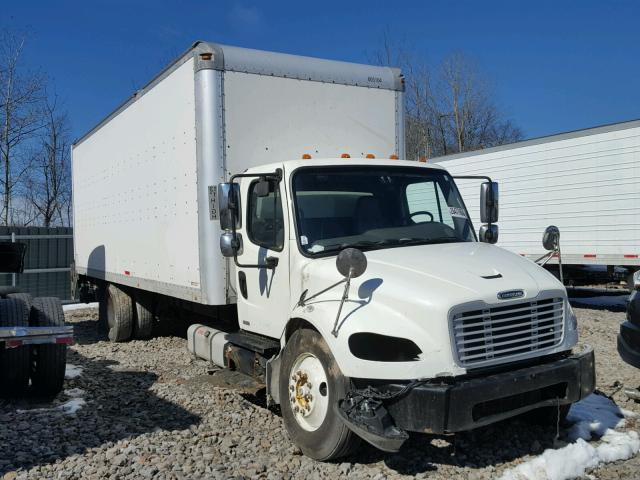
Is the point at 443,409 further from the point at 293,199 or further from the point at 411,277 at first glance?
the point at 293,199

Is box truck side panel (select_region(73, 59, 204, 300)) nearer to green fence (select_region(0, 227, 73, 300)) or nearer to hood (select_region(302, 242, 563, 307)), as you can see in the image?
hood (select_region(302, 242, 563, 307))

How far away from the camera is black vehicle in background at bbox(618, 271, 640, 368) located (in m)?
5.11

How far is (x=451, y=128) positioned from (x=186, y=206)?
31592mm

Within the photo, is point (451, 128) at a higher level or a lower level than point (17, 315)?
higher

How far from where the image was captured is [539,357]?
4277 mm

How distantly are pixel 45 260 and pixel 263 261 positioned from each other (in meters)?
13.3

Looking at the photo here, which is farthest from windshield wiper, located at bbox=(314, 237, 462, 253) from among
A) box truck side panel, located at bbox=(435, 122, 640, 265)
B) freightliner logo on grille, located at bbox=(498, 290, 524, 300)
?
box truck side panel, located at bbox=(435, 122, 640, 265)

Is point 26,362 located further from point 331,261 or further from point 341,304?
point 341,304

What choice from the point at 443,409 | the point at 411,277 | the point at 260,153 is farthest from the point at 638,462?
the point at 260,153

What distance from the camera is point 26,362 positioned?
19.9ft

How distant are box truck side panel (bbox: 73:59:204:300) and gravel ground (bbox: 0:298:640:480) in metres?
1.23

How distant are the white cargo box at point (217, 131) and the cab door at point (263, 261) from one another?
451 mm

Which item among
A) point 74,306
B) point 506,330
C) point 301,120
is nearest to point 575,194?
point 301,120

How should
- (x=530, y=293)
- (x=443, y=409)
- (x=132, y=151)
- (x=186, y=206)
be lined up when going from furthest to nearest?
1. (x=132, y=151)
2. (x=186, y=206)
3. (x=530, y=293)
4. (x=443, y=409)
